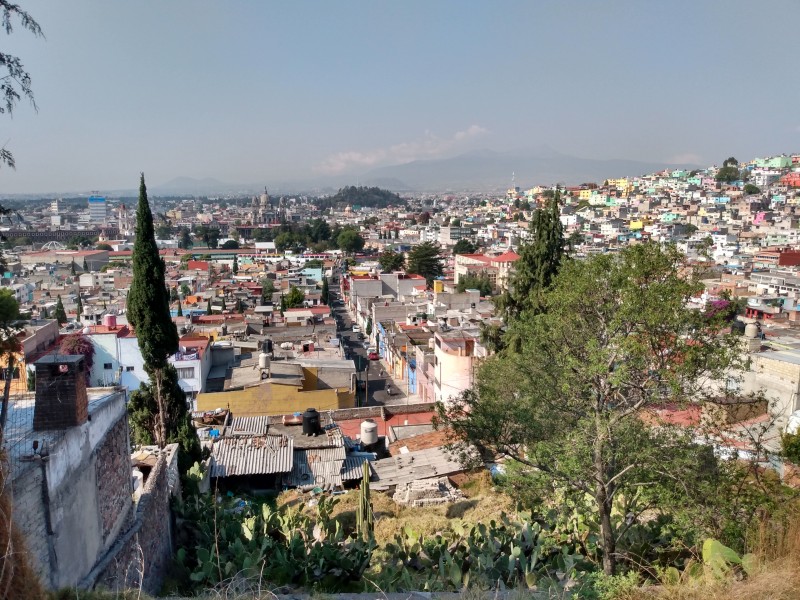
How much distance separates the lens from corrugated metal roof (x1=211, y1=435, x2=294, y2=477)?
37.2 ft

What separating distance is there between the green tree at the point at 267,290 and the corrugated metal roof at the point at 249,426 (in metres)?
29.5

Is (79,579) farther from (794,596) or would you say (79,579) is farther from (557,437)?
(794,596)

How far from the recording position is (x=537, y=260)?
16250mm

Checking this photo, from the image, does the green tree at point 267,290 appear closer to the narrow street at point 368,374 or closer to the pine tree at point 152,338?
the narrow street at point 368,374

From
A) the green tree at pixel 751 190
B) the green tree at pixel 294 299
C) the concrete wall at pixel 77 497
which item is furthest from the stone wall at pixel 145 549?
the green tree at pixel 751 190

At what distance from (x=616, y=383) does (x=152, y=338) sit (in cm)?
1097

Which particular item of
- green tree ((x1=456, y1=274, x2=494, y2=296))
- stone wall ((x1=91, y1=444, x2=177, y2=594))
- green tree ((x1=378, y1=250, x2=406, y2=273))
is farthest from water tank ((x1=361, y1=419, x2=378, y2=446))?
green tree ((x1=378, y1=250, x2=406, y2=273))

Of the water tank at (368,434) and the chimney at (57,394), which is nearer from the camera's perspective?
the chimney at (57,394)

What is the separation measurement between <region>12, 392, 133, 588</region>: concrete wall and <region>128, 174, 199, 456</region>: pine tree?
6931 mm

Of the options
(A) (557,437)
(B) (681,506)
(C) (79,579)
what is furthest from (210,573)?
(B) (681,506)

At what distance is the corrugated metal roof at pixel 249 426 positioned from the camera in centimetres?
1345

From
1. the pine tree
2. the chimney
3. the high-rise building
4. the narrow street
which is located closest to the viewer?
the chimney

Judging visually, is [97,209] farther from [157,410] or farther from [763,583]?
[763,583]

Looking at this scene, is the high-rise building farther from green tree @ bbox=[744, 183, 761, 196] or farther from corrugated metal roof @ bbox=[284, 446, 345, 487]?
corrugated metal roof @ bbox=[284, 446, 345, 487]
